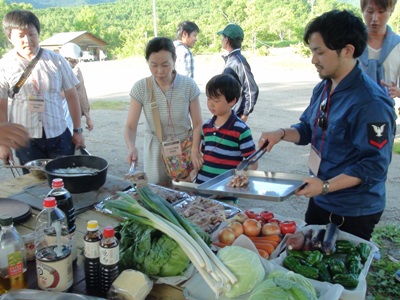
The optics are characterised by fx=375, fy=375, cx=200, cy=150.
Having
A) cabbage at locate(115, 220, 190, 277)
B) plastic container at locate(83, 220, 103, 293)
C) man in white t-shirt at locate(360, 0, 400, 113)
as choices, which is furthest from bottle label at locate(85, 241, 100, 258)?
man in white t-shirt at locate(360, 0, 400, 113)

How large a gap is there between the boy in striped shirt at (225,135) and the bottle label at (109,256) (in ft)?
5.69

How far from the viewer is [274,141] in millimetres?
2498

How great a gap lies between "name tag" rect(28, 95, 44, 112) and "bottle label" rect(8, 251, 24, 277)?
7.39 ft

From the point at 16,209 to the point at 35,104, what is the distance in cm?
153

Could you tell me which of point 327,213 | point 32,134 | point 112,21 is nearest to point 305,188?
point 327,213

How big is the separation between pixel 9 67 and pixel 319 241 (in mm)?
3001

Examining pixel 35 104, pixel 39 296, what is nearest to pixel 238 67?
pixel 35 104

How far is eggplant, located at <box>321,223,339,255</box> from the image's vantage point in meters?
1.76

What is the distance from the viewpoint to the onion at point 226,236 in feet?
6.05

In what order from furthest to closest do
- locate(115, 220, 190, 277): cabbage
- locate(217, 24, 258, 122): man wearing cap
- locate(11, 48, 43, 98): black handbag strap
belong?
locate(217, 24, 258, 122): man wearing cap < locate(11, 48, 43, 98): black handbag strap < locate(115, 220, 190, 277): cabbage

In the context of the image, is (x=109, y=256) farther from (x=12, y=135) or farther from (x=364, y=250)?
(x=364, y=250)

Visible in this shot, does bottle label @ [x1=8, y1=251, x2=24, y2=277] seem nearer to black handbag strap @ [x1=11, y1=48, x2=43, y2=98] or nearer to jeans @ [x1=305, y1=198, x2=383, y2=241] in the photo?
jeans @ [x1=305, y1=198, x2=383, y2=241]

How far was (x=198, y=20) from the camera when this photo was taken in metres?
41.1

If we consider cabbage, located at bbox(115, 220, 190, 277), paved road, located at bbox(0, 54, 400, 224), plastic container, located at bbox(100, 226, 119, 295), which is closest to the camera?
plastic container, located at bbox(100, 226, 119, 295)
